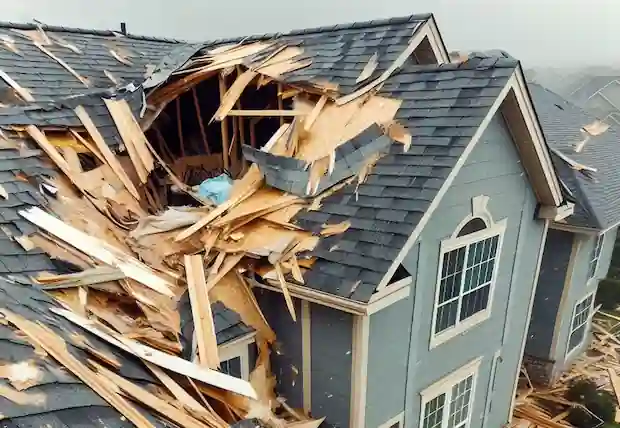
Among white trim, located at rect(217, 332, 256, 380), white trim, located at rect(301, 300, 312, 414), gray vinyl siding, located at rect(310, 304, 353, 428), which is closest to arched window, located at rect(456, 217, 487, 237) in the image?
gray vinyl siding, located at rect(310, 304, 353, 428)

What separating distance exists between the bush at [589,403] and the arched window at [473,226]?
22.1 ft

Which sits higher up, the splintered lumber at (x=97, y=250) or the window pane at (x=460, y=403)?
the splintered lumber at (x=97, y=250)

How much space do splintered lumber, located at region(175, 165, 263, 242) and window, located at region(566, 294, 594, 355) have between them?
35.4ft

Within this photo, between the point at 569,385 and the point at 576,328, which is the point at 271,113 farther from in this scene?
the point at 576,328

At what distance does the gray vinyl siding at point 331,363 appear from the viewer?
632 centimetres

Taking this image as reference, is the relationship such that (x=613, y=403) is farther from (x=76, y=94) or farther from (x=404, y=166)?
(x=76, y=94)

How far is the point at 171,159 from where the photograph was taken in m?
9.85

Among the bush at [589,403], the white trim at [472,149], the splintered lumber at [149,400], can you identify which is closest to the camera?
the splintered lumber at [149,400]

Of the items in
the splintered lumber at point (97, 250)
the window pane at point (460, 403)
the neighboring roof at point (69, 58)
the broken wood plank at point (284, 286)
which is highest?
the neighboring roof at point (69, 58)

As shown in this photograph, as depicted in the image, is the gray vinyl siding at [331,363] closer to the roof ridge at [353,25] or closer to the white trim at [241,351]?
the white trim at [241,351]

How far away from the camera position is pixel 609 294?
1811 cm

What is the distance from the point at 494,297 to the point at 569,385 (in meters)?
6.58

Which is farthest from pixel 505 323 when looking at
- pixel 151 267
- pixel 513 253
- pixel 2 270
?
pixel 2 270

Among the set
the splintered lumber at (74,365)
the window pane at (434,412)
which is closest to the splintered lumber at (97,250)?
the splintered lumber at (74,365)
